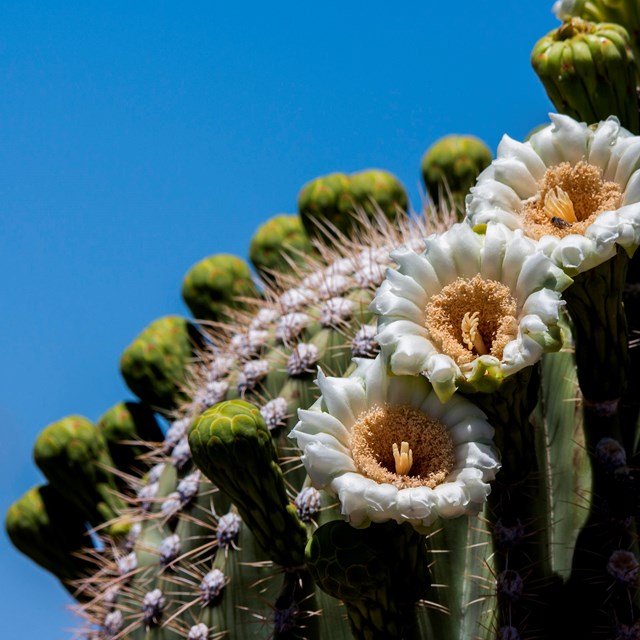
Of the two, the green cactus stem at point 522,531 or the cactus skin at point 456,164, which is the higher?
the cactus skin at point 456,164

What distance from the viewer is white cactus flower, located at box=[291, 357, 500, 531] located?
2104mm

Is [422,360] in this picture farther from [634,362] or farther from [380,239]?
[380,239]

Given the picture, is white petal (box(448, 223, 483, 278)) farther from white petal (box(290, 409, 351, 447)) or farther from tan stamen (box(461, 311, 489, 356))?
white petal (box(290, 409, 351, 447))

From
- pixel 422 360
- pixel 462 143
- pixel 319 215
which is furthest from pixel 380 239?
pixel 422 360

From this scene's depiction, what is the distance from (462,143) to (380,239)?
91 centimetres

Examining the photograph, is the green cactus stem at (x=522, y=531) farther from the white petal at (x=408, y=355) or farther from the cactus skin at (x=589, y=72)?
the cactus skin at (x=589, y=72)

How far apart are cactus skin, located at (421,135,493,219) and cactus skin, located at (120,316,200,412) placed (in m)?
1.06

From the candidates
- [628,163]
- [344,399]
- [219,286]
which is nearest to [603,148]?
[628,163]

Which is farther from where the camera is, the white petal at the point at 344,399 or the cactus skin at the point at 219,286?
the cactus skin at the point at 219,286

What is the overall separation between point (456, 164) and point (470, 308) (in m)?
2.07

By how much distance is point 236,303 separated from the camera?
4352 mm

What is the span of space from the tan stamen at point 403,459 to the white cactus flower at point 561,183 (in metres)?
0.51

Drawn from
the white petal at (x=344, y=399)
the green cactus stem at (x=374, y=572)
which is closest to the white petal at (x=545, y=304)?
the white petal at (x=344, y=399)

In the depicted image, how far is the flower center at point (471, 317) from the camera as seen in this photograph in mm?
2238
